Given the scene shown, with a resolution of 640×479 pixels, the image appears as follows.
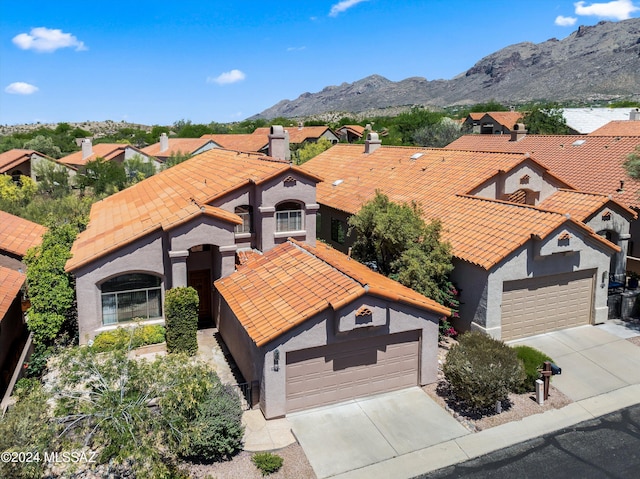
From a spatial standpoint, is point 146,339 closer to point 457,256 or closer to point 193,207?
point 193,207

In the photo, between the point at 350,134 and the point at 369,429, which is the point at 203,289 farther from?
the point at 350,134

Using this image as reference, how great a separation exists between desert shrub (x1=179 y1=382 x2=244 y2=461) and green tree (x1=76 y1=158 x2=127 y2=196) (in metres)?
32.1

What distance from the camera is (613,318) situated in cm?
2072

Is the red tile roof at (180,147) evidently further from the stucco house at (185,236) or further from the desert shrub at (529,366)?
the desert shrub at (529,366)

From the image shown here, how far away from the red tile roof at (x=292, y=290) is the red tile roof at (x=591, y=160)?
15.0 metres

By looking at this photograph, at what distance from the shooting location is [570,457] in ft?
40.4

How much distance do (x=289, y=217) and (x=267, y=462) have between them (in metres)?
11.3

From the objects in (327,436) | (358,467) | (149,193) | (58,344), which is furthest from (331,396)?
(149,193)

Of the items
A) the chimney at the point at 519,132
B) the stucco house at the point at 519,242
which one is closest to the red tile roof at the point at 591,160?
the chimney at the point at 519,132

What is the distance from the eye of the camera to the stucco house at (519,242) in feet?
58.7

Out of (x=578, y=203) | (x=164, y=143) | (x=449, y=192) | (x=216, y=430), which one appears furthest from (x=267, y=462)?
(x=164, y=143)

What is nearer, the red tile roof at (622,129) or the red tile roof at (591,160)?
the red tile roof at (591,160)

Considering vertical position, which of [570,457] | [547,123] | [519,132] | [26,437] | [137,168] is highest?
[547,123]

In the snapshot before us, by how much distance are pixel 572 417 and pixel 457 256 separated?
21.6ft
